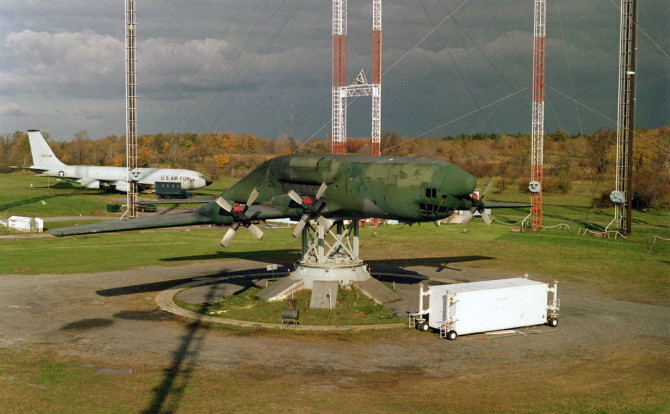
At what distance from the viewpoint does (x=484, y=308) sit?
102ft

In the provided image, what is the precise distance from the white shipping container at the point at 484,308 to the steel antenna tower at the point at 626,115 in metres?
39.4

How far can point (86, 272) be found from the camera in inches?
1874


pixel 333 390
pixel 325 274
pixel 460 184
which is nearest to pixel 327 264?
pixel 325 274

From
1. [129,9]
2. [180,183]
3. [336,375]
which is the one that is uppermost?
[129,9]

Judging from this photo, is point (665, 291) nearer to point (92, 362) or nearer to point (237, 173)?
point (92, 362)

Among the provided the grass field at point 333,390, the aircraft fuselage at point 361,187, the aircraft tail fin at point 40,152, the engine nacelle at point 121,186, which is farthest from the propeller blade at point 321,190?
the aircraft tail fin at point 40,152

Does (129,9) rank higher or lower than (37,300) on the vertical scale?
higher

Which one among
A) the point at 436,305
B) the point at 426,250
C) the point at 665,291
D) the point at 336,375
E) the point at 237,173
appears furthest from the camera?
the point at 237,173

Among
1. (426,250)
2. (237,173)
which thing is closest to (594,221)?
(426,250)

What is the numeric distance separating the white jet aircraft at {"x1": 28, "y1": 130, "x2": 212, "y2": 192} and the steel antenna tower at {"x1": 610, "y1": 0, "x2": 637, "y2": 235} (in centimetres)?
6667

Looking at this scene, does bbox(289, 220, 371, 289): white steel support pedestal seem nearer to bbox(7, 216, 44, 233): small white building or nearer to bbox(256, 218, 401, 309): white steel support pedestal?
bbox(256, 218, 401, 309): white steel support pedestal

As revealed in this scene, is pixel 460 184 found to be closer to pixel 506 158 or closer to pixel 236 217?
pixel 236 217

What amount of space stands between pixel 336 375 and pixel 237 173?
128 m

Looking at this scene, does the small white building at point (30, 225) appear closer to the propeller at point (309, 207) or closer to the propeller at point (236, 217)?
the propeller at point (236, 217)
